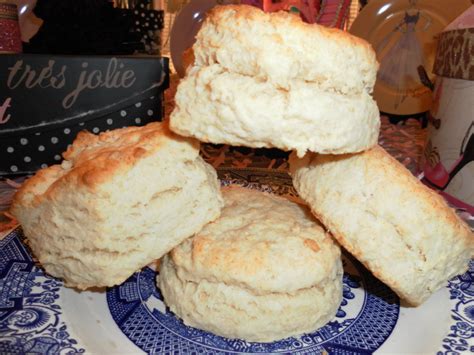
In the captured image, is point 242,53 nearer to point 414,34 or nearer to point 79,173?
point 79,173

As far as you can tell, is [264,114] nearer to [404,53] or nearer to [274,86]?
[274,86]

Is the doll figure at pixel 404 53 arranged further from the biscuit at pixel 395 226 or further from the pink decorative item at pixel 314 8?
the biscuit at pixel 395 226

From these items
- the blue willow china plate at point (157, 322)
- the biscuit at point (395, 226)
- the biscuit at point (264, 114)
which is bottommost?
→ the blue willow china plate at point (157, 322)

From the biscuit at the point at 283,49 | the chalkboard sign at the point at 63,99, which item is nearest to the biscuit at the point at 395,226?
the biscuit at the point at 283,49

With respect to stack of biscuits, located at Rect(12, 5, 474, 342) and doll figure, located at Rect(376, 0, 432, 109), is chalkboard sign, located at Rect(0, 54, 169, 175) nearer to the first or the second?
stack of biscuits, located at Rect(12, 5, 474, 342)

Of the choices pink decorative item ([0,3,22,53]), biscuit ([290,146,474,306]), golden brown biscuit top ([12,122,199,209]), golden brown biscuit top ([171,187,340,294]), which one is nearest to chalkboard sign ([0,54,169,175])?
pink decorative item ([0,3,22,53])

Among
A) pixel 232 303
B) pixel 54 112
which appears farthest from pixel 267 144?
pixel 54 112

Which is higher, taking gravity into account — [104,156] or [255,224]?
[104,156]

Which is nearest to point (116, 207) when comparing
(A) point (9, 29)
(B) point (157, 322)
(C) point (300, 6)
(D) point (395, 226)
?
(B) point (157, 322)
